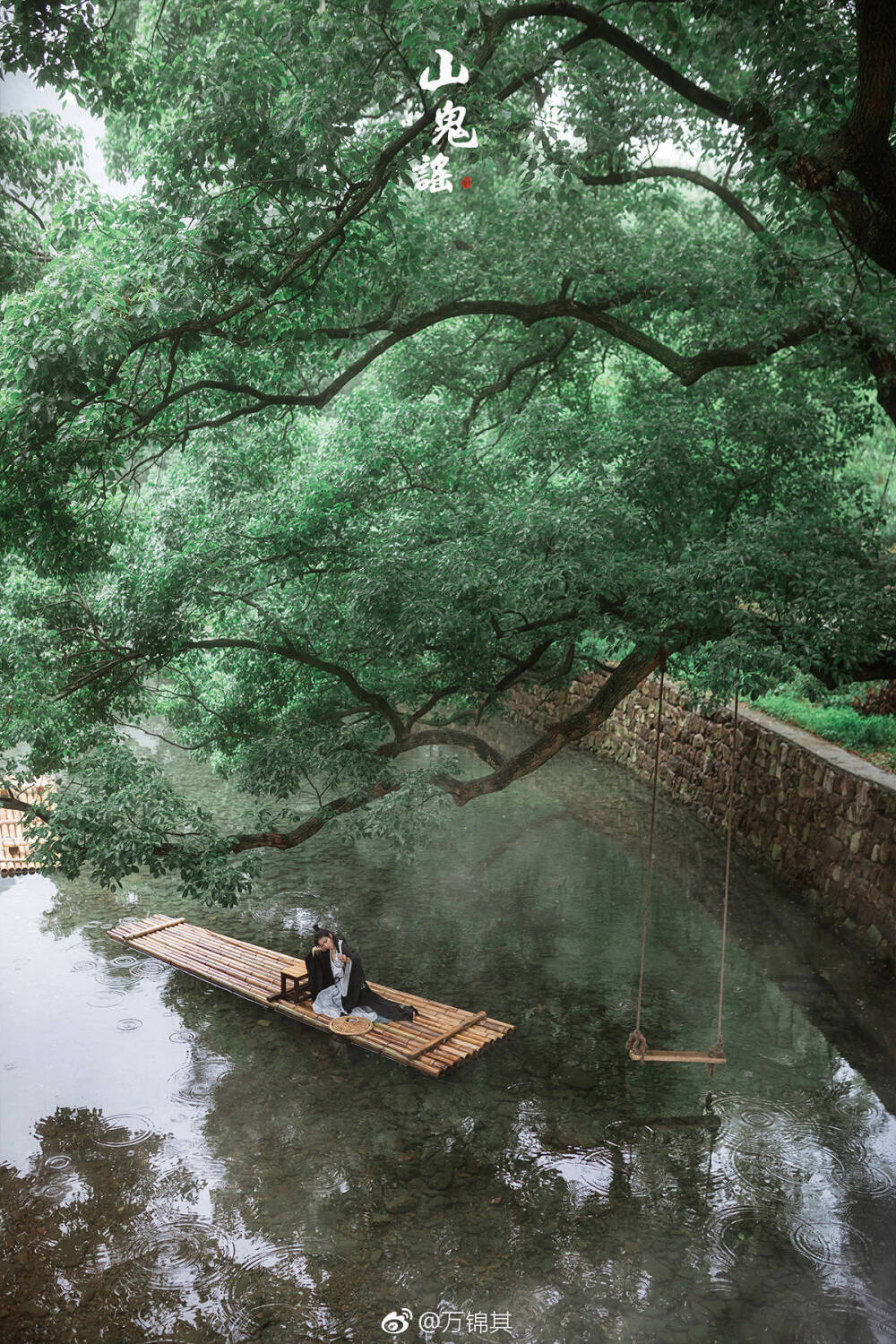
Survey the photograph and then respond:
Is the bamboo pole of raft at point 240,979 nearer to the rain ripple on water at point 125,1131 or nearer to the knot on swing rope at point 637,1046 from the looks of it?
the knot on swing rope at point 637,1046

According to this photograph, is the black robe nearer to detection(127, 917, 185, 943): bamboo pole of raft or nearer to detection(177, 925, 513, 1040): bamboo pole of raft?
detection(177, 925, 513, 1040): bamboo pole of raft

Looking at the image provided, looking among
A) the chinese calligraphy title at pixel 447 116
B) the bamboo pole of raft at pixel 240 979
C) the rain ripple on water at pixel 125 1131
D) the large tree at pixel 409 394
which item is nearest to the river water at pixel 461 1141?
the rain ripple on water at pixel 125 1131

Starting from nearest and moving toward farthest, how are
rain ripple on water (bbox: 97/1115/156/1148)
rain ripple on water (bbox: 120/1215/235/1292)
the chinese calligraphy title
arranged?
rain ripple on water (bbox: 120/1215/235/1292) < the chinese calligraphy title < rain ripple on water (bbox: 97/1115/156/1148)

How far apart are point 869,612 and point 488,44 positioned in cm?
343

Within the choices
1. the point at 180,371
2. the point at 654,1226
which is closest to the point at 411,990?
the point at 654,1226

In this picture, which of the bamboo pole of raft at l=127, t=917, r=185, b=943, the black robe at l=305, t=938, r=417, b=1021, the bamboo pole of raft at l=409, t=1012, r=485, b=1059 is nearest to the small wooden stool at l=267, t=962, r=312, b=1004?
the black robe at l=305, t=938, r=417, b=1021

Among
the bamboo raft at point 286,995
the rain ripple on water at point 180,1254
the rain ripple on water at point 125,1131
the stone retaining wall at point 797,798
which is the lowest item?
the rain ripple on water at point 125,1131

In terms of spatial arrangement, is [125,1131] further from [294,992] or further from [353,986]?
[353,986]

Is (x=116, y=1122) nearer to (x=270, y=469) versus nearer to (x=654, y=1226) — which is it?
(x=654, y=1226)

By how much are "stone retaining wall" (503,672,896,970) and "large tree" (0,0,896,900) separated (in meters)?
2.16

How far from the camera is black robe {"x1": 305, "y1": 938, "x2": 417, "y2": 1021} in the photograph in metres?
6.55

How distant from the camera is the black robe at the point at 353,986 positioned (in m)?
6.55

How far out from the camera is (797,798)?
9.23 metres

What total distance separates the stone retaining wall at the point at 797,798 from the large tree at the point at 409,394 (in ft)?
7.07
